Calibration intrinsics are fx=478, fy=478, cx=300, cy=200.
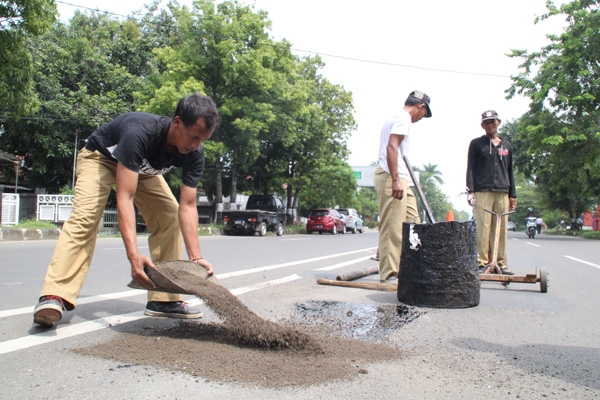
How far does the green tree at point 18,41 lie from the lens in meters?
10.0

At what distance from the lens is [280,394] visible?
2.07 metres

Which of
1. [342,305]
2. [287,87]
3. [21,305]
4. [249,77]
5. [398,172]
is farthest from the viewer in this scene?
[287,87]

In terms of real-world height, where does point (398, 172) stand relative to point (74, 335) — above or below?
above

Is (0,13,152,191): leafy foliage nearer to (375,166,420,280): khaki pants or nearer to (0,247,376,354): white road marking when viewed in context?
(0,247,376,354): white road marking

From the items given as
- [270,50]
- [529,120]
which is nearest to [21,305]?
[270,50]

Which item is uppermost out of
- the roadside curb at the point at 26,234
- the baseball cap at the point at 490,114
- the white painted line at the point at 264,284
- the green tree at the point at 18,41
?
the green tree at the point at 18,41

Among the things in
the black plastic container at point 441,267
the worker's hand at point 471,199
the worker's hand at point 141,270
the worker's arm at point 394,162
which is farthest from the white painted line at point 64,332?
the worker's hand at point 471,199

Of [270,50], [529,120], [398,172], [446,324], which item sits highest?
[270,50]

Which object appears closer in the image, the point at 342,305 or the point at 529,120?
the point at 342,305

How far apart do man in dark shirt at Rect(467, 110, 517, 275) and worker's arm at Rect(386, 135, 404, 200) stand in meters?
1.71

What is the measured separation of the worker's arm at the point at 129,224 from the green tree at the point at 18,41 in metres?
9.15

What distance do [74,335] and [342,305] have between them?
2104 millimetres

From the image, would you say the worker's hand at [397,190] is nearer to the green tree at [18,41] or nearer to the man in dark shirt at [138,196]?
the man in dark shirt at [138,196]

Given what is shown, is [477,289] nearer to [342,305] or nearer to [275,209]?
[342,305]
